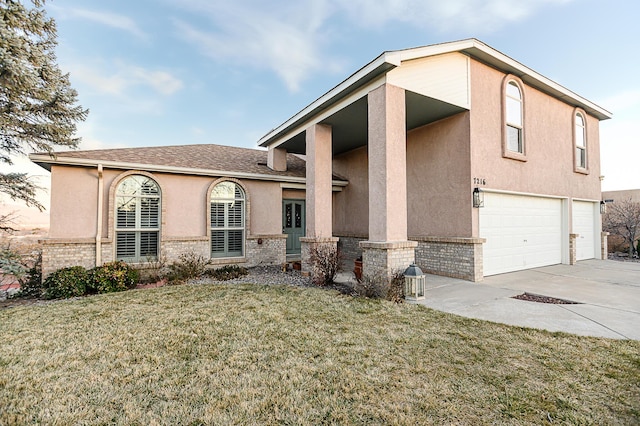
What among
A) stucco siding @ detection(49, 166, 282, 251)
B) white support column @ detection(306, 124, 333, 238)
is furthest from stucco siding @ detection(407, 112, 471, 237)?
stucco siding @ detection(49, 166, 282, 251)

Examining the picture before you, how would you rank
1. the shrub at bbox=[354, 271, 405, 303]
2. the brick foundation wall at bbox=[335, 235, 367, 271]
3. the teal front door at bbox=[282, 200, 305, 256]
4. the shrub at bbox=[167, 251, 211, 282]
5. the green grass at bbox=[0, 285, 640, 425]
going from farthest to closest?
the brick foundation wall at bbox=[335, 235, 367, 271] < the teal front door at bbox=[282, 200, 305, 256] < the shrub at bbox=[167, 251, 211, 282] < the shrub at bbox=[354, 271, 405, 303] < the green grass at bbox=[0, 285, 640, 425]

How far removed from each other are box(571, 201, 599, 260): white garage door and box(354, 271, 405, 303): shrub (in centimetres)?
963

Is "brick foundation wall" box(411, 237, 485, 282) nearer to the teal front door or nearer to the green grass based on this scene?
the green grass

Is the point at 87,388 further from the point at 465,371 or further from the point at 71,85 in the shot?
the point at 71,85

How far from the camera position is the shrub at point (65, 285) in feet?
22.1

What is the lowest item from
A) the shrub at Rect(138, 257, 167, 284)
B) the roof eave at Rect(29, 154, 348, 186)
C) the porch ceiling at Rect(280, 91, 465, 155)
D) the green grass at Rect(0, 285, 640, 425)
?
the green grass at Rect(0, 285, 640, 425)

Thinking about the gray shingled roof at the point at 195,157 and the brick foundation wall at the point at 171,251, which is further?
the gray shingled roof at the point at 195,157

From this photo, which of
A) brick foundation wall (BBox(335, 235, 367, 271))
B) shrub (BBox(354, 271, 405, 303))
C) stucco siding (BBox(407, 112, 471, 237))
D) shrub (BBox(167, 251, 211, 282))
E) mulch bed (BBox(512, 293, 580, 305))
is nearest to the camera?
mulch bed (BBox(512, 293, 580, 305))

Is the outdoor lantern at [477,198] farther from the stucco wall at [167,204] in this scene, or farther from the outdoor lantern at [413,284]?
the stucco wall at [167,204]

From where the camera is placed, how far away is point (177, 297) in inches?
249

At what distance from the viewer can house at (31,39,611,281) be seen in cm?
674

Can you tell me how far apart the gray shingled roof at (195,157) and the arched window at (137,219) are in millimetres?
787

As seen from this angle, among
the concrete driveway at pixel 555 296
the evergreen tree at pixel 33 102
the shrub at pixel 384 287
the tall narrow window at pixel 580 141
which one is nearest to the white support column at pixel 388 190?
the shrub at pixel 384 287

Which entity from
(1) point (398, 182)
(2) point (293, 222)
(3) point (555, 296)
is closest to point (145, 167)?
(2) point (293, 222)
